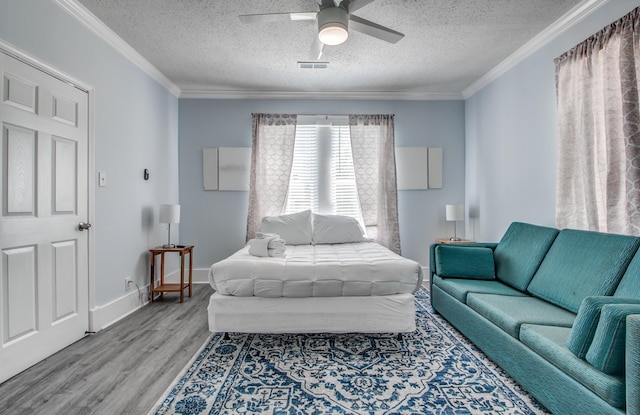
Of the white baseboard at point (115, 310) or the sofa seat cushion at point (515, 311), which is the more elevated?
the sofa seat cushion at point (515, 311)

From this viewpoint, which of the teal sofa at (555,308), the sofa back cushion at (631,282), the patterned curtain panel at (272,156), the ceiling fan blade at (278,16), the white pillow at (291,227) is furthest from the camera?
the patterned curtain panel at (272,156)

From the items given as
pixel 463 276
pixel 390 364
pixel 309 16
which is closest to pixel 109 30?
pixel 309 16

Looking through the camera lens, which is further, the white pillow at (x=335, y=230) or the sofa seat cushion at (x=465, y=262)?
the white pillow at (x=335, y=230)

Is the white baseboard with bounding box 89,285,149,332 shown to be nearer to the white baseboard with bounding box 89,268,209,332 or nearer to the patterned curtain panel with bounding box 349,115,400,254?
the white baseboard with bounding box 89,268,209,332

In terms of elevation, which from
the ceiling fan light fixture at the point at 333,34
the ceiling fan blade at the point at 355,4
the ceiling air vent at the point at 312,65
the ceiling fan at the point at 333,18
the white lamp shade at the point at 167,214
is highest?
the ceiling air vent at the point at 312,65

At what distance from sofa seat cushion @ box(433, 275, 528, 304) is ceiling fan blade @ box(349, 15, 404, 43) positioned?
2128mm

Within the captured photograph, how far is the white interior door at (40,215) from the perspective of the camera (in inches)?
82.5

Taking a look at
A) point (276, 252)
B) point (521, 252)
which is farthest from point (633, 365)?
point (276, 252)

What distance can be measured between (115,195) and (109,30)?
156 cm

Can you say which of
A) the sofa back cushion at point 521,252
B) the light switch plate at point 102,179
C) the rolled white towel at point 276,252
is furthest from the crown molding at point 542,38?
the light switch plate at point 102,179

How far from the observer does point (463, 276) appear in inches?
119

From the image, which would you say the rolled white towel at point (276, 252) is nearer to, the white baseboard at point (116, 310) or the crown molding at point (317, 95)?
the white baseboard at point (116, 310)

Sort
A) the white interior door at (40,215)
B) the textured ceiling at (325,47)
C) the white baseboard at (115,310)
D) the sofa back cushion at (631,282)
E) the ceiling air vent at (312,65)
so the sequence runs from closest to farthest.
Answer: the sofa back cushion at (631,282) < the white interior door at (40,215) < the textured ceiling at (325,47) < the white baseboard at (115,310) < the ceiling air vent at (312,65)

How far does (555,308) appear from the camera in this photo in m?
2.19
